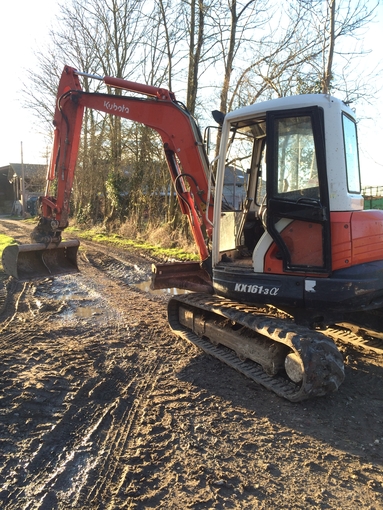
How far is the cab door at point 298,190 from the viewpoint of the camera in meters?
4.13

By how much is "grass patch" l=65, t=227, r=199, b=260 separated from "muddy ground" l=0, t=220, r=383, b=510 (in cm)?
698

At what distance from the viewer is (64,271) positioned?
6.96 meters

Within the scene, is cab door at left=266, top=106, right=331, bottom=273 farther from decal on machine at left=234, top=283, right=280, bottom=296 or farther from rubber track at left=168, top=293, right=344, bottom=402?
rubber track at left=168, top=293, right=344, bottom=402

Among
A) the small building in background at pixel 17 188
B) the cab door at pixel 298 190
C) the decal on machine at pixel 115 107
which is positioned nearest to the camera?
the cab door at pixel 298 190

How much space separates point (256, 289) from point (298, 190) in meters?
1.08

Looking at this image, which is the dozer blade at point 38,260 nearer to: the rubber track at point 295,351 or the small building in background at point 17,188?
the rubber track at point 295,351

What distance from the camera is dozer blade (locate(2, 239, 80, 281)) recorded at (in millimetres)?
6328

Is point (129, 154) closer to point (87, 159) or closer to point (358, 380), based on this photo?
point (87, 159)

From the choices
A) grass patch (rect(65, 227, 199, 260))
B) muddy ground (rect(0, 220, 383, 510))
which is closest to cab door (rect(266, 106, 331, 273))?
muddy ground (rect(0, 220, 383, 510))

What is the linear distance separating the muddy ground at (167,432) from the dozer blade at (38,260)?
1.12m

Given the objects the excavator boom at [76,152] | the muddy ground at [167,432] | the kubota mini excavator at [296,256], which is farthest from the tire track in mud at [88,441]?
the excavator boom at [76,152]

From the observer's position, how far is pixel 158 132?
6.21 metres

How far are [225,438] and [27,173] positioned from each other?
46.9 meters

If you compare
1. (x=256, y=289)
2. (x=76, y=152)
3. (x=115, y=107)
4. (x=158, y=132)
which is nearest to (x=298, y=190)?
(x=256, y=289)
